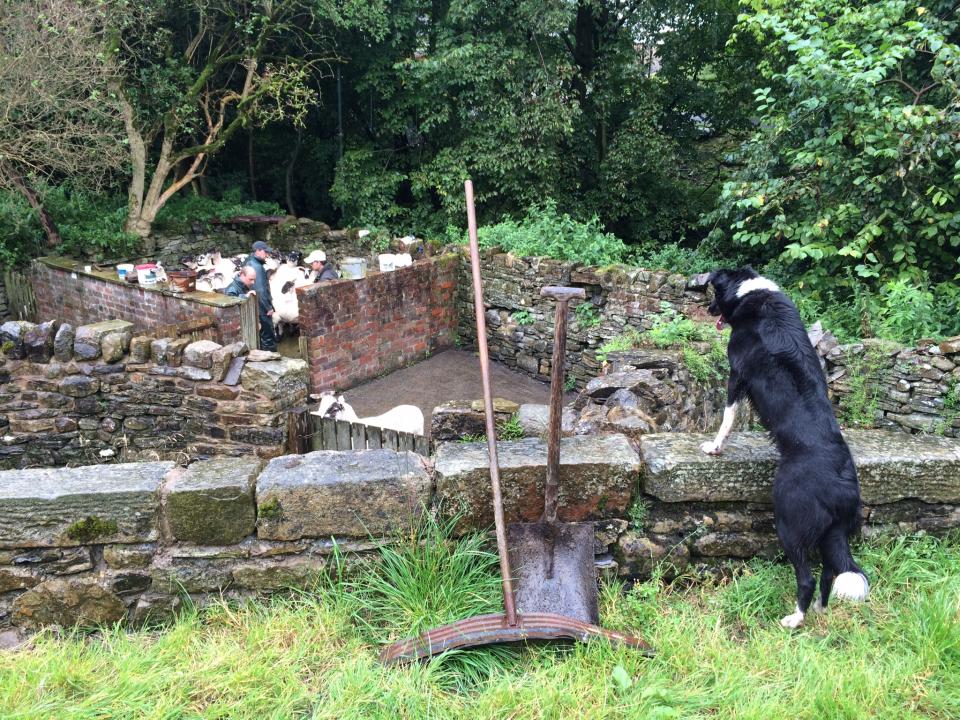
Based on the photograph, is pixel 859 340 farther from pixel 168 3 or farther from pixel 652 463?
pixel 168 3

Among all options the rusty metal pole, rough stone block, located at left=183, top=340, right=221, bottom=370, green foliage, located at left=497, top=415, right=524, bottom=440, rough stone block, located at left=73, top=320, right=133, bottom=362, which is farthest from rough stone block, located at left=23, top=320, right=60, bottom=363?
the rusty metal pole

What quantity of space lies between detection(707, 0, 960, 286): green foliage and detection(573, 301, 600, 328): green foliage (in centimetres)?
230

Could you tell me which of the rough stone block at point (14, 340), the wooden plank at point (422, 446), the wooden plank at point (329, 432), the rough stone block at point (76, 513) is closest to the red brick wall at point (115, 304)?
the rough stone block at point (14, 340)

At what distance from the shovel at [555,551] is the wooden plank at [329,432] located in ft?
10.7

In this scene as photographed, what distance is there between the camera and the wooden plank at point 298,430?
19.5ft

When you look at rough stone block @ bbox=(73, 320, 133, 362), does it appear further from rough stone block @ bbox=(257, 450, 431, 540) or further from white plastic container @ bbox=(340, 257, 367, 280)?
white plastic container @ bbox=(340, 257, 367, 280)

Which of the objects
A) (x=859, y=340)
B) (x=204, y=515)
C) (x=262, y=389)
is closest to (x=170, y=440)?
(x=262, y=389)

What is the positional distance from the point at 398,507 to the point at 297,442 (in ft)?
11.2

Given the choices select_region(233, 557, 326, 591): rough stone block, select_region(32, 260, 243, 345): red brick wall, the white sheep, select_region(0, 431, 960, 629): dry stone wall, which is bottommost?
select_region(233, 557, 326, 591): rough stone block

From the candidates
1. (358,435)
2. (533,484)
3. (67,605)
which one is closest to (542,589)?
(533,484)

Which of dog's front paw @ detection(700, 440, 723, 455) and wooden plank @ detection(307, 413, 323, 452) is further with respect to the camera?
wooden plank @ detection(307, 413, 323, 452)

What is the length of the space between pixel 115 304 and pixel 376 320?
369 cm

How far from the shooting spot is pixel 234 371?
5.87 metres

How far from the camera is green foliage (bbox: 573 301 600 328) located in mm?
9773
